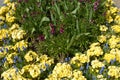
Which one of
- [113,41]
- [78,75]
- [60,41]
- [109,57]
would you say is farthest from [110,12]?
[78,75]

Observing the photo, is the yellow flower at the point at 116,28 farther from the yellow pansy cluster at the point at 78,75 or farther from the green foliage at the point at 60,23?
the yellow pansy cluster at the point at 78,75

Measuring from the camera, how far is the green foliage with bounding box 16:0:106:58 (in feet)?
17.8

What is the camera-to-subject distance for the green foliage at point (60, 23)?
17.8 ft

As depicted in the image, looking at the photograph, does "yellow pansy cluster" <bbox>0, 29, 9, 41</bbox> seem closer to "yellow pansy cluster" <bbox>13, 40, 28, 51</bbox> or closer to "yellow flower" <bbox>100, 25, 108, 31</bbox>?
"yellow pansy cluster" <bbox>13, 40, 28, 51</bbox>

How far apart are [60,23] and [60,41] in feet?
1.27

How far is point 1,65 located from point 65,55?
3.24 feet

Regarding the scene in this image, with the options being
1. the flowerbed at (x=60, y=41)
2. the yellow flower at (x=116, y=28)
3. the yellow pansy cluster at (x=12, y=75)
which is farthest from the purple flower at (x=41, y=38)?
the yellow flower at (x=116, y=28)

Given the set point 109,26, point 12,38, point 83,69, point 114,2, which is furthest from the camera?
point 114,2

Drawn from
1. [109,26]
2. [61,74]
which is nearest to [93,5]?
[109,26]

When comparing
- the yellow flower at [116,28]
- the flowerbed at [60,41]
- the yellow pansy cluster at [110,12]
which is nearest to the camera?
the flowerbed at [60,41]

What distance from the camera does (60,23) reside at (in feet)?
18.6

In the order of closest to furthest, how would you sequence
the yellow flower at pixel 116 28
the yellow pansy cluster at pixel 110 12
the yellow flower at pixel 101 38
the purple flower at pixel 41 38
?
the yellow flower at pixel 101 38
the purple flower at pixel 41 38
the yellow flower at pixel 116 28
the yellow pansy cluster at pixel 110 12

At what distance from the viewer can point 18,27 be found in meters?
6.03

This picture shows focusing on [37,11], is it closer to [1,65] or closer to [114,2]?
[1,65]
